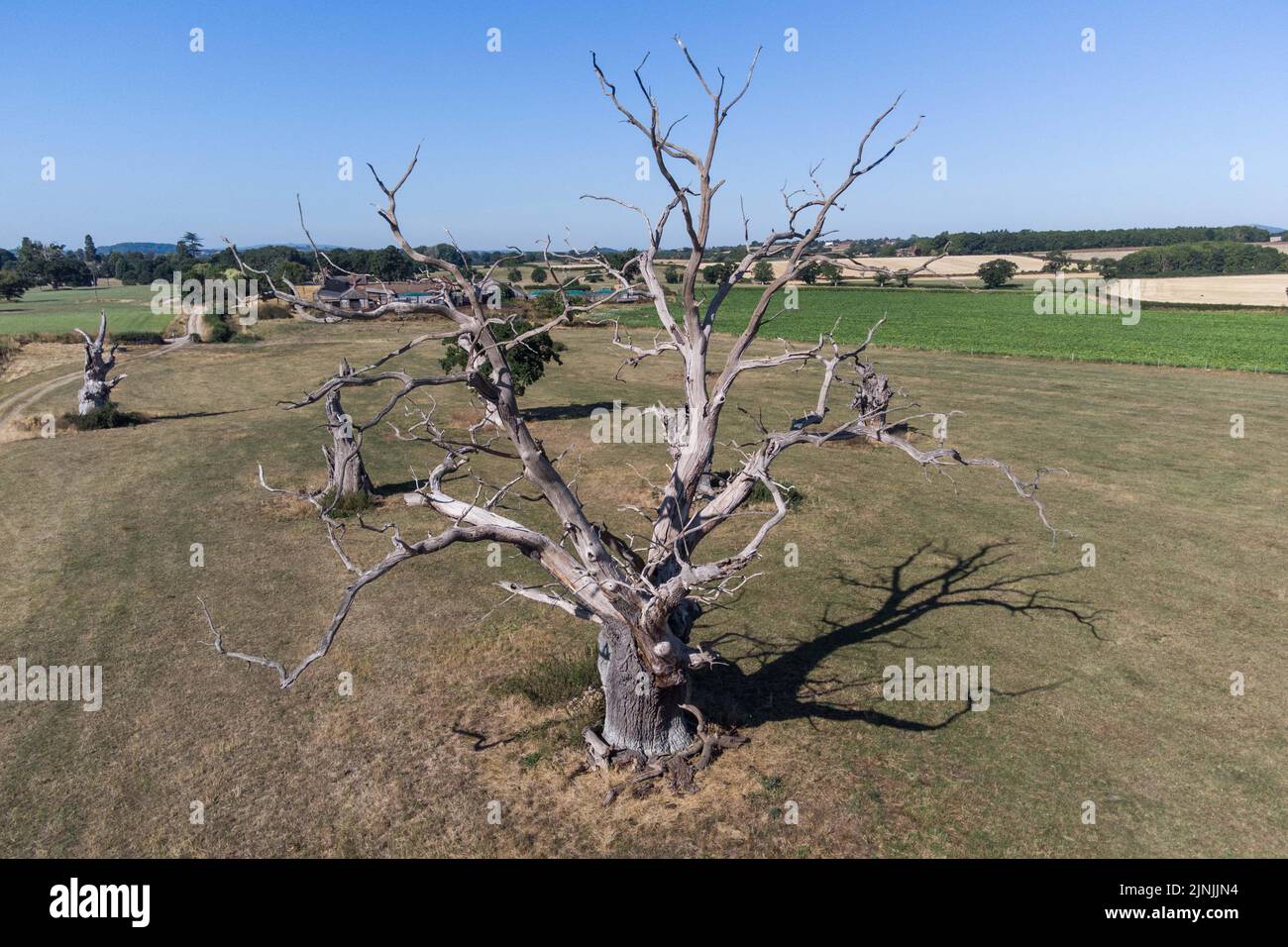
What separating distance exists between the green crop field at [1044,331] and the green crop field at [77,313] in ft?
144

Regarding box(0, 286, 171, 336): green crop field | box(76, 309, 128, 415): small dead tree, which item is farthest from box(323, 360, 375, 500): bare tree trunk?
box(0, 286, 171, 336): green crop field

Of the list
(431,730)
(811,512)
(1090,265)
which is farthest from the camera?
(1090,265)

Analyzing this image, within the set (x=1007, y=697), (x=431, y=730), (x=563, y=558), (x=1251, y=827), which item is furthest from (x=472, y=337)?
(x=1251, y=827)

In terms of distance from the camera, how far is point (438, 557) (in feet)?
60.1

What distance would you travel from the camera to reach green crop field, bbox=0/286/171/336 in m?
63.6

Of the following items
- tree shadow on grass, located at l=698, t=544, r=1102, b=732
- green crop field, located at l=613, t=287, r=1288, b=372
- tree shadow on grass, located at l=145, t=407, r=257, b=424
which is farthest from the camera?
green crop field, located at l=613, t=287, r=1288, b=372

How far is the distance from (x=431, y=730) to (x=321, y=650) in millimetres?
4456

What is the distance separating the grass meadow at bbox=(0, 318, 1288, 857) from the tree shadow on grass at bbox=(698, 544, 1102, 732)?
0.07 metres

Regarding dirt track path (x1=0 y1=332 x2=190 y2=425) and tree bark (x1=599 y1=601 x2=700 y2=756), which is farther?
dirt track path (x1=0 y1=332 x2=190 y2=425)

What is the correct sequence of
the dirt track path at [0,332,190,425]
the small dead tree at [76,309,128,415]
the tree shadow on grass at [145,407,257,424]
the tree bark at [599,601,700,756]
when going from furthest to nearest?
the dirt track path at [0,332,190,425] < the tree shadow on grass at [145,407,257,424] < the small dead tree at [76,309,128,415] < the tree bark at [599,601,700,756]

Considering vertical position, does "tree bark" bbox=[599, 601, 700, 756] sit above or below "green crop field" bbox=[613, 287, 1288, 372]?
below

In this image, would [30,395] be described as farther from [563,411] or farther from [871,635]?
[871,635]

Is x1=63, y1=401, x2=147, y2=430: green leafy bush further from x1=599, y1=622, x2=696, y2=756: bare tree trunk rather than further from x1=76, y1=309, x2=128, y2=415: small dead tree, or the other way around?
x1=599, y1=622, x2=696, y2=756: bare tree trunk
